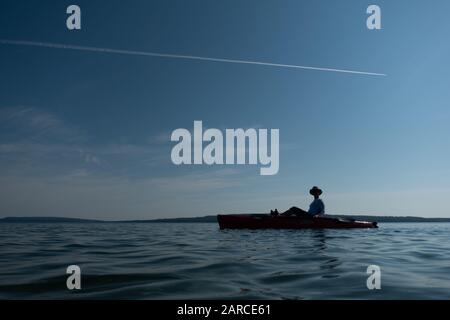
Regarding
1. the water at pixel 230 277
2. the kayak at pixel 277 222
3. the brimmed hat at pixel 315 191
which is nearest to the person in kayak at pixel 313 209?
the brimmed hat at pixel 315 191

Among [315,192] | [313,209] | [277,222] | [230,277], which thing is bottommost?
[277,222]

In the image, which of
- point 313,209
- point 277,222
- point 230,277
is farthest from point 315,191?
point 230,277

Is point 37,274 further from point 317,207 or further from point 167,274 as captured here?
point 317,207

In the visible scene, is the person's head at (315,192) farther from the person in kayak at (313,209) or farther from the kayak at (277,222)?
the kayak at (277,222)

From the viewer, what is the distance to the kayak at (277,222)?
2633cm

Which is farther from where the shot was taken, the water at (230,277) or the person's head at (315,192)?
the person's head at (315,192)

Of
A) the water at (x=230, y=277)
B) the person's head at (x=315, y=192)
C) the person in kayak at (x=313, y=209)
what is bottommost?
the water at (x=230, y=277)

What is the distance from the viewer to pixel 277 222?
2652 centimetres

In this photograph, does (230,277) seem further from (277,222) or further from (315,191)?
(315,191)

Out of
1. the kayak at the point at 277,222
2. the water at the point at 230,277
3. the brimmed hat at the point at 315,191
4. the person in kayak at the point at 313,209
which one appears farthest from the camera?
the person in kayak at the point at 313,209

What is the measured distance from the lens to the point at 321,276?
8453 millimetres
